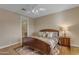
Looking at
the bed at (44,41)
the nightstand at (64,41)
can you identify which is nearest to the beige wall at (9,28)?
the bed at (44,41)

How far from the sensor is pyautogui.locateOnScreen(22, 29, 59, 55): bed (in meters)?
1.40

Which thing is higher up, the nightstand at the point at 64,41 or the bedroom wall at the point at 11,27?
the bedroom wall at the point at 11,27

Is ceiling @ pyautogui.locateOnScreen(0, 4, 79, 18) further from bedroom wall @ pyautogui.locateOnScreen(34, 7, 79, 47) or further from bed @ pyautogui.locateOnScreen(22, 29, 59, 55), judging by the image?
bed @ pyautogui.locateOnScreen(22, 29, 59, 55)

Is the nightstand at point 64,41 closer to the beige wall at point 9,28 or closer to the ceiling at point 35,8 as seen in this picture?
the ceiling at point 35,8

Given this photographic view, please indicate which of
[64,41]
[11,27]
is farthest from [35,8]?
[64,41]

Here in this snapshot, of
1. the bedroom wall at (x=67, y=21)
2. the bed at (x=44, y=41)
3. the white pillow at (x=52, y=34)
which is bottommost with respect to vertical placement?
the bed at (x=44, y=41)

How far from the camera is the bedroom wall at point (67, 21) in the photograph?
1.38m

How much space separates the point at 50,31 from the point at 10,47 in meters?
0.67

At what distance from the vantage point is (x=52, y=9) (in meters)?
1.41

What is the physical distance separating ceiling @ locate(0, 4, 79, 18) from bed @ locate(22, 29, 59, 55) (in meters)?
0.30

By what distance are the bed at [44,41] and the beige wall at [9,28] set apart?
6.3 inches

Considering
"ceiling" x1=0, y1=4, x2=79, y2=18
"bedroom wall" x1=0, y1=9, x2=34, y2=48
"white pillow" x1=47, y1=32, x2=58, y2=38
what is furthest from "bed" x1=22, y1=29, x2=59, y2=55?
"ceiling" x1=0, y1=4, x2=79, y2=18
